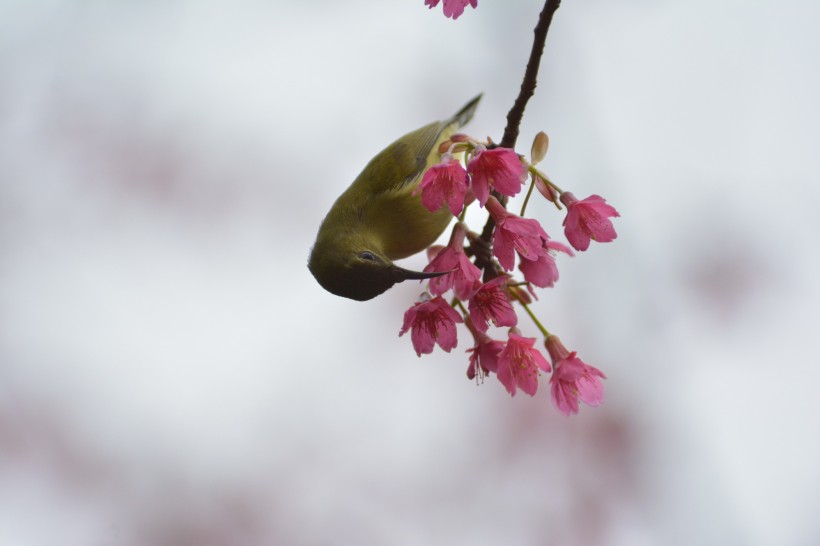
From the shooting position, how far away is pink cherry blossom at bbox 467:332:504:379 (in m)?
1.97

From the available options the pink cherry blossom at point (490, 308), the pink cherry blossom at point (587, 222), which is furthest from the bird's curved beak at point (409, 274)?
the pink cherry blossom at point (587, 222)

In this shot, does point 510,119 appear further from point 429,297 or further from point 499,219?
point 429,297

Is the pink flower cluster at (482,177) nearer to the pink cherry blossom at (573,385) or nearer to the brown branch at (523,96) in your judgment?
the brown branch at (523,96)

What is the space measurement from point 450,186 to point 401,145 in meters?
1.24

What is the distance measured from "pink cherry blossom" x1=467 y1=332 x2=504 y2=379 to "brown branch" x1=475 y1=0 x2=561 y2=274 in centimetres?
19

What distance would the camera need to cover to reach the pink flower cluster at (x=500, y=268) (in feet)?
5.88

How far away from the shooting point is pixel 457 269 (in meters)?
1.88

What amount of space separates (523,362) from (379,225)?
3.48ft

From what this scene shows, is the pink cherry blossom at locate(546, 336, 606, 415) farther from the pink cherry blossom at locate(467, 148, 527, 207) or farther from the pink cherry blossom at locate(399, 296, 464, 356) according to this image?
the pink cherry blossom at locate(467, 148, 527, 207)

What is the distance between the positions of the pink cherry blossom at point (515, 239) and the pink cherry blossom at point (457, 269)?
9 centimetres

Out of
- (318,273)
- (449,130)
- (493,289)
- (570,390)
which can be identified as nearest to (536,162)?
(493,289)

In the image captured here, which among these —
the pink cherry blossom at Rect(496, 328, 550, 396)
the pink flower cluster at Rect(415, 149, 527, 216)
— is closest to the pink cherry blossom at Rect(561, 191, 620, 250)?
the pink flower cluster at Rect(415, 149, 527, 216)

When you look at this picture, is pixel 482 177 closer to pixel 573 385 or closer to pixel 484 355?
pixel 484 355

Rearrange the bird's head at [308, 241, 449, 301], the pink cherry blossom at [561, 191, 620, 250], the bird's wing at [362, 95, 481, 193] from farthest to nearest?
1. the bird's wing at [362, 95, 481, 193]
2. the bird's head at [308, 241, 449, 301]
3. the pink cherry blossom at [561, 191, 620, 250]
